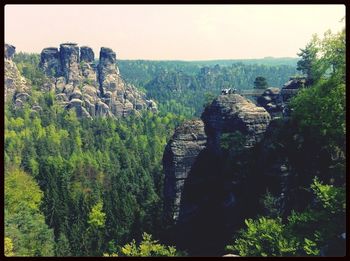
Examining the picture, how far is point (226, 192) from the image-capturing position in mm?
41594

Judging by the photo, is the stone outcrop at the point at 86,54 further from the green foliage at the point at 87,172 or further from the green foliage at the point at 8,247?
the green foliage at the point at 8,247

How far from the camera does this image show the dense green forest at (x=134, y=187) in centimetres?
2652

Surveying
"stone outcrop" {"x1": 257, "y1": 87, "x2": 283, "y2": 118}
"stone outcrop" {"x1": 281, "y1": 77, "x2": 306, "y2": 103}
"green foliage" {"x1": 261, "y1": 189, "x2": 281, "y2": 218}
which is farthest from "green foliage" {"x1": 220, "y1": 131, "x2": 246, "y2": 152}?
"stone outcrop" {"x1": 281, "y1": 77, "x2": 306, "y2": 103}

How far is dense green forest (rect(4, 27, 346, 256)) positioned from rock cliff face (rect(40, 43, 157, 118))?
69.1 feet

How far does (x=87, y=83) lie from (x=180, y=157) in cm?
11752

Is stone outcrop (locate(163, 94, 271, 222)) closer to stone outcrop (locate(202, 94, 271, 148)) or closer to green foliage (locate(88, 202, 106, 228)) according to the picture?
stone outcrop (locate(202, 94, 271, 148))

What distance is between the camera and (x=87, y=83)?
155500 mm

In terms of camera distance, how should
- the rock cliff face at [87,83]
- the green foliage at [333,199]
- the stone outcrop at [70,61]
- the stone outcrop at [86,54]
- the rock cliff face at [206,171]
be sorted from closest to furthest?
the green foliage at [333,199]
the rock cliff face at [206,171]
the rock cliff face at [87,83]
the stone outcrop at [70,61]
the stone outcrop at [86,54]

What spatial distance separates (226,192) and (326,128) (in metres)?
14.8

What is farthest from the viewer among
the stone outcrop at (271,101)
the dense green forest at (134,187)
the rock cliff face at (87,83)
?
the rock cliff face at (87,83)

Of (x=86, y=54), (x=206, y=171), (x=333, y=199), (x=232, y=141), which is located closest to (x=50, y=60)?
(x=86, y=54)

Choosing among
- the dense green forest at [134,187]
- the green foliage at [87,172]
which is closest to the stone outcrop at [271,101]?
the dense green forest at [134,187]

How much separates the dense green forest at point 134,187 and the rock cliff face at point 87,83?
21.1 metres

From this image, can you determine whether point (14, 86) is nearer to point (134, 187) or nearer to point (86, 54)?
point (86, 54)
